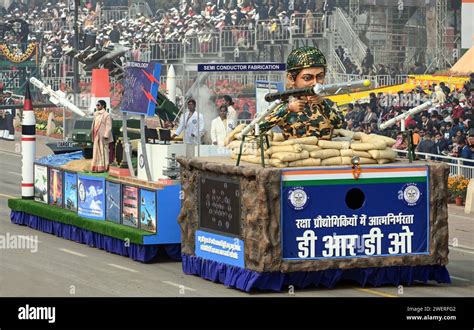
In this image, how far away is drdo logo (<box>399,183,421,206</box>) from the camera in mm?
19750

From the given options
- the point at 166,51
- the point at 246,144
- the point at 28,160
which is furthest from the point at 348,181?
the point at 166,51

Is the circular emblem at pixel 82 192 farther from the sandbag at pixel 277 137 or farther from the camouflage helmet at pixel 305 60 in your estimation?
the sandbag at pixel 277 137

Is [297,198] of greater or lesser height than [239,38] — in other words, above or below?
below

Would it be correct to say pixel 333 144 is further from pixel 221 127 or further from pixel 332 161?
pixel 221 127

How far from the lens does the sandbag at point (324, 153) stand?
1950 centimetres

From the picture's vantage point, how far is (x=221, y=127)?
24.1 metres

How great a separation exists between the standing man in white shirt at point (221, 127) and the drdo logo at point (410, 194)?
15.9ft

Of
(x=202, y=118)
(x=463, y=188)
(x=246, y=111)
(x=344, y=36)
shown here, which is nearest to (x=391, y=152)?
(x=202, y=118)

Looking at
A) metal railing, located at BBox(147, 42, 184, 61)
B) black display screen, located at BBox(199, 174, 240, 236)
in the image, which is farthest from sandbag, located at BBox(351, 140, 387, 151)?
metal railing, located at BBox(147, 42, 184, 61)

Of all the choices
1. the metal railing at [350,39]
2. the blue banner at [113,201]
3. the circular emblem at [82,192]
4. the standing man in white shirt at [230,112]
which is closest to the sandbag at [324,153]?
the standing man in white shirt at [230,112]

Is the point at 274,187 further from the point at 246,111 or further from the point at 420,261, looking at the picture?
the point at 246,111

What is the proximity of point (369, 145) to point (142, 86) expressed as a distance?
484 cm

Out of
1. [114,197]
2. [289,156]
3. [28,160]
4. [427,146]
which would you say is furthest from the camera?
[427,146]

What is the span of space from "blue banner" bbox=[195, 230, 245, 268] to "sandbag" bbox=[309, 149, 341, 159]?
1.48 metres
